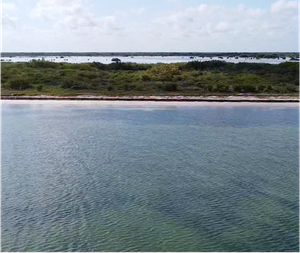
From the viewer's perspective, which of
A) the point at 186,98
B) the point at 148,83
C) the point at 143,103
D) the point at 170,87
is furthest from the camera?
the point at 148,83

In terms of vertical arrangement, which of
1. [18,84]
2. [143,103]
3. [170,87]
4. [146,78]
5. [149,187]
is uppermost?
[146,78]

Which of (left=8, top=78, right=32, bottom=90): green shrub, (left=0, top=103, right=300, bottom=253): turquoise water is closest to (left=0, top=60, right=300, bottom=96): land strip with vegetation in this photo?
(left=8, top=78, right=32, bottom=90): green shrub

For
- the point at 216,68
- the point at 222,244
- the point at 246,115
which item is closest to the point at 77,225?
the point at 222,244

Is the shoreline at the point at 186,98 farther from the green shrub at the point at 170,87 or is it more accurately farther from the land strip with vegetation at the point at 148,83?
the green shrub at the point at 170,87

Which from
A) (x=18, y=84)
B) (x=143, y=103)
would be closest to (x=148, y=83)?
(x=143, y=103)

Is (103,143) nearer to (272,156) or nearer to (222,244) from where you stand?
(272,156)

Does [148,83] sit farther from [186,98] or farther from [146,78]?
[186,98]

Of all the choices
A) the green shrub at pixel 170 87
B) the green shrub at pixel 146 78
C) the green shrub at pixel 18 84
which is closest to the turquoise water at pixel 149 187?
the green shrub at pixel 170 87

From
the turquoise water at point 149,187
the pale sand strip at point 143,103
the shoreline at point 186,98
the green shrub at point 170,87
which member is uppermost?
the green shrub at point 170,87
